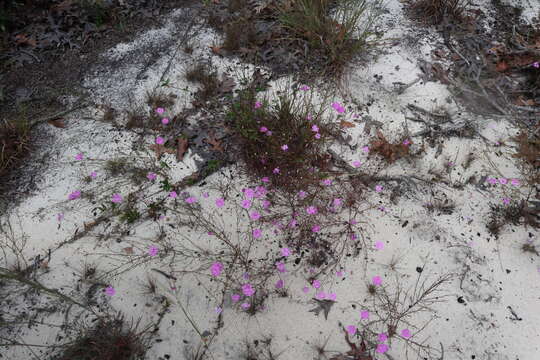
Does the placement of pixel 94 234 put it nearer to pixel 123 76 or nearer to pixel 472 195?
pixel 123 76

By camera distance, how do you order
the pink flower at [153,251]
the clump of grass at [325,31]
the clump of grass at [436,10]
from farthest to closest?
the clump of grass at [436,10] → the clump of grass at [325,31] → the pink flower at [153,251]

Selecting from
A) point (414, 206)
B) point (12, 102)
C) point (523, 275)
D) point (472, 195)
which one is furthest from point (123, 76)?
point (523, 275)

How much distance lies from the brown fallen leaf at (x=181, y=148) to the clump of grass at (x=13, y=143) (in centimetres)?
121

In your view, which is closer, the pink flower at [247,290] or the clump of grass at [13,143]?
the pink flower at [247,290]

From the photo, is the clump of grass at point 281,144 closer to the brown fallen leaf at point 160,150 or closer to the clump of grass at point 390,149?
the clump of grass at point 390,149

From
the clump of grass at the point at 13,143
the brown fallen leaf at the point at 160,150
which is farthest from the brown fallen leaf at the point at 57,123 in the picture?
the brown fallen leaf at the point at 160,150

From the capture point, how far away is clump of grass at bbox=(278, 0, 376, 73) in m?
2.95

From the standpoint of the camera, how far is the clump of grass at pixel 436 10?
130 inches

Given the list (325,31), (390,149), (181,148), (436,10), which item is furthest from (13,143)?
(436,10)

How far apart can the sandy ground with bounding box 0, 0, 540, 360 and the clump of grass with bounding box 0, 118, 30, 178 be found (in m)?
0.19

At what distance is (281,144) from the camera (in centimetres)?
250

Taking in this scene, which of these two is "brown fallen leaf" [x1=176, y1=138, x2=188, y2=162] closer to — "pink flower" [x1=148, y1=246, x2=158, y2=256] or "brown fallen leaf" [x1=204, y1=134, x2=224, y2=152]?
"brown fallen leaf" [x1=204, y1=134, x2=224, y2=152]

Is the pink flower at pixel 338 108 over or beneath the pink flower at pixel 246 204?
over

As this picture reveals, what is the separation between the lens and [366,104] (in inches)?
115
